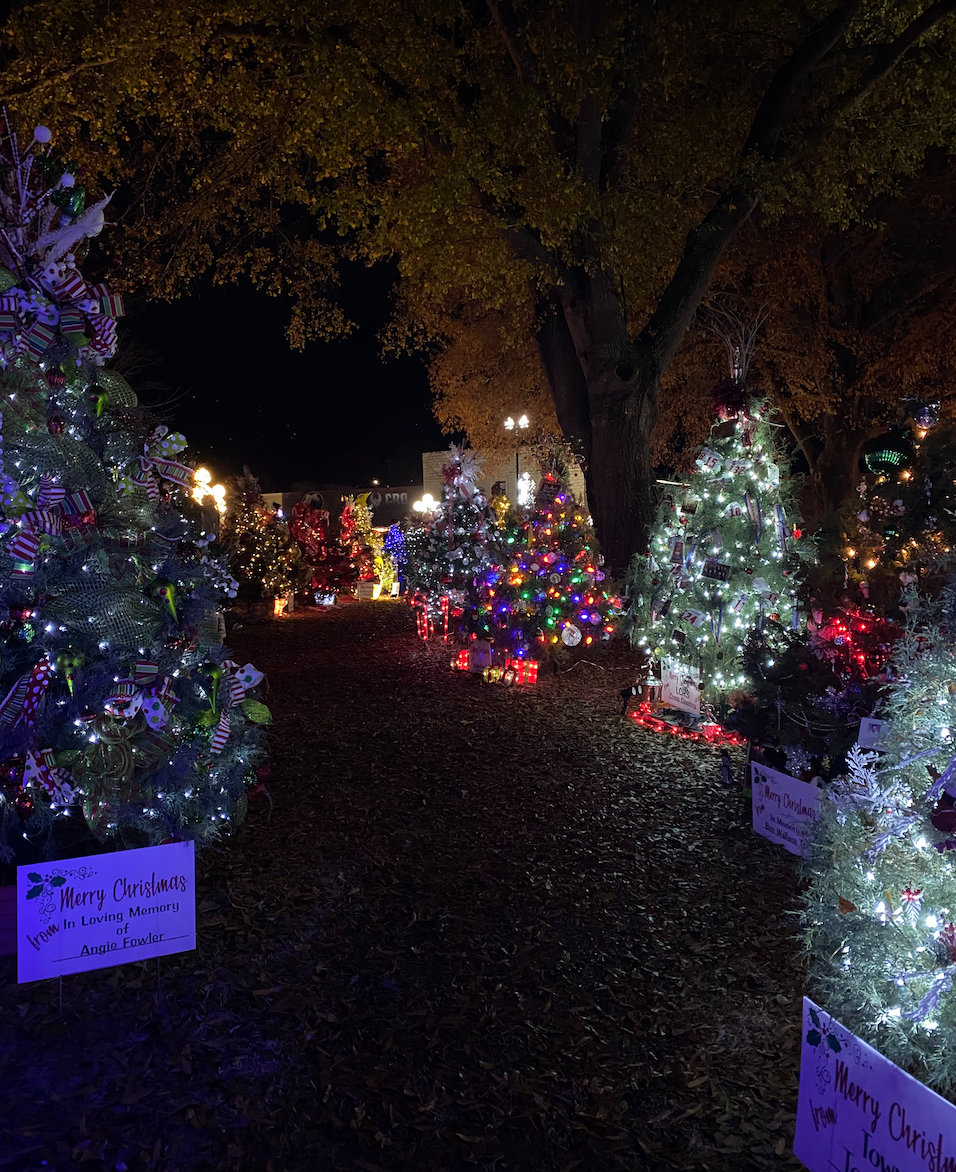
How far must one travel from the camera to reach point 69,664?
3.69 metres

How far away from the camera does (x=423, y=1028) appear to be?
→ 3232 mm

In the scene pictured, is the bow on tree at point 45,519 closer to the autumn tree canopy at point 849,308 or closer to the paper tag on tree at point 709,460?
the paper tag on tree at point 709,460

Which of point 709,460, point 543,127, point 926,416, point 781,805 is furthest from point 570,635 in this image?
point 543,127

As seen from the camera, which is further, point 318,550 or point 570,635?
point 318,550

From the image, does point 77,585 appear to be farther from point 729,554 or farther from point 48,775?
point 729,554

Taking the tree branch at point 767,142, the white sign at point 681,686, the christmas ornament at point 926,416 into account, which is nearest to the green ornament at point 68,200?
the christmas ornament at point 926,416

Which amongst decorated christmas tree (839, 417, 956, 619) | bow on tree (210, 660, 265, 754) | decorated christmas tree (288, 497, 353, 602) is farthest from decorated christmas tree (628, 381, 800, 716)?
decorated christmas tree (288, 497, 353, 602)

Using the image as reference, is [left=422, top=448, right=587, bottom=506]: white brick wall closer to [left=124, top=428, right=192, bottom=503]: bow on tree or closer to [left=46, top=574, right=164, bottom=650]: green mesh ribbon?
[left=124, top=428, right=192, bottom=503]: bow on tree

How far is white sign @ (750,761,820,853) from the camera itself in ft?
15.3

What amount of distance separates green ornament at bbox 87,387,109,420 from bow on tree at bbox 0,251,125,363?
0.17m

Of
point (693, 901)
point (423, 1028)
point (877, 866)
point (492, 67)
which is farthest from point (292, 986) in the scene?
point (492, 67)

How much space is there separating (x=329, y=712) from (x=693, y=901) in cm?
483

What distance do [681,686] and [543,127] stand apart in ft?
21.8

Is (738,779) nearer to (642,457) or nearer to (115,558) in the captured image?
(115,558)
